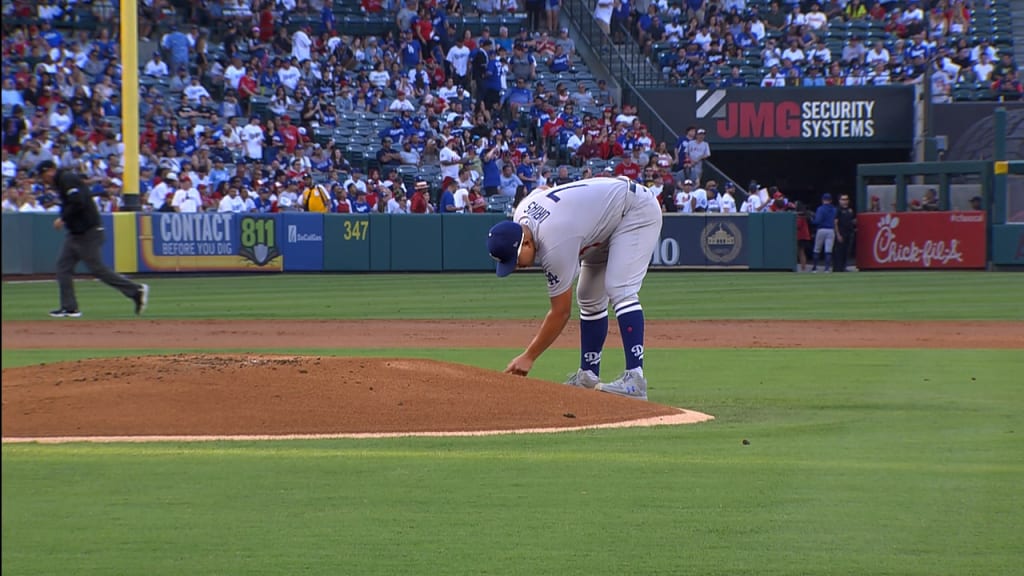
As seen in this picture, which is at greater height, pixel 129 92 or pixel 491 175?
pixel 129 92

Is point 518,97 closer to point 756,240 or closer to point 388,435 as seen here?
point 756,240

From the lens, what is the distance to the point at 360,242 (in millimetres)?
27625

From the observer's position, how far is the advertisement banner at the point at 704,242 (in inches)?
1128

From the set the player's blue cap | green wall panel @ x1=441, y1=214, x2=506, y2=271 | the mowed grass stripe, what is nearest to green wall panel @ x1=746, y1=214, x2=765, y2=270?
green wall panel @ x1=441, y1=214, x2=506, y2=271

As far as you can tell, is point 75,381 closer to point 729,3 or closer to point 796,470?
point 796,470

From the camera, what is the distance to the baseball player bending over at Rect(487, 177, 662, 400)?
7980mm

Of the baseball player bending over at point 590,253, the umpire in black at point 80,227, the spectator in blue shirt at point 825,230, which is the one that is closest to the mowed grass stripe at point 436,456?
the baseball player bending over at point 590,253

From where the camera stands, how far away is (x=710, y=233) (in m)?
28.8

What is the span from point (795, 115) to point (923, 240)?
20.1 feet

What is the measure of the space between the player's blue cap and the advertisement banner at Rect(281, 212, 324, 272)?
64.5 feet

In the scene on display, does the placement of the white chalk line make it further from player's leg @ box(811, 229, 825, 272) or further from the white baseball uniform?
player's leg @ box(811, 229, 825, 272)

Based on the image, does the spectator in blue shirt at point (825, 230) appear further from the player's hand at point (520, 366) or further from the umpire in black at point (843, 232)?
the player's hand at point (520, 366)

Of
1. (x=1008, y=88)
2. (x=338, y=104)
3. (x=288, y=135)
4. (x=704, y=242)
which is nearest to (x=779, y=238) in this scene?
(x=704, y=242)

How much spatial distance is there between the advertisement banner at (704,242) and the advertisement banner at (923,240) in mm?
2924
